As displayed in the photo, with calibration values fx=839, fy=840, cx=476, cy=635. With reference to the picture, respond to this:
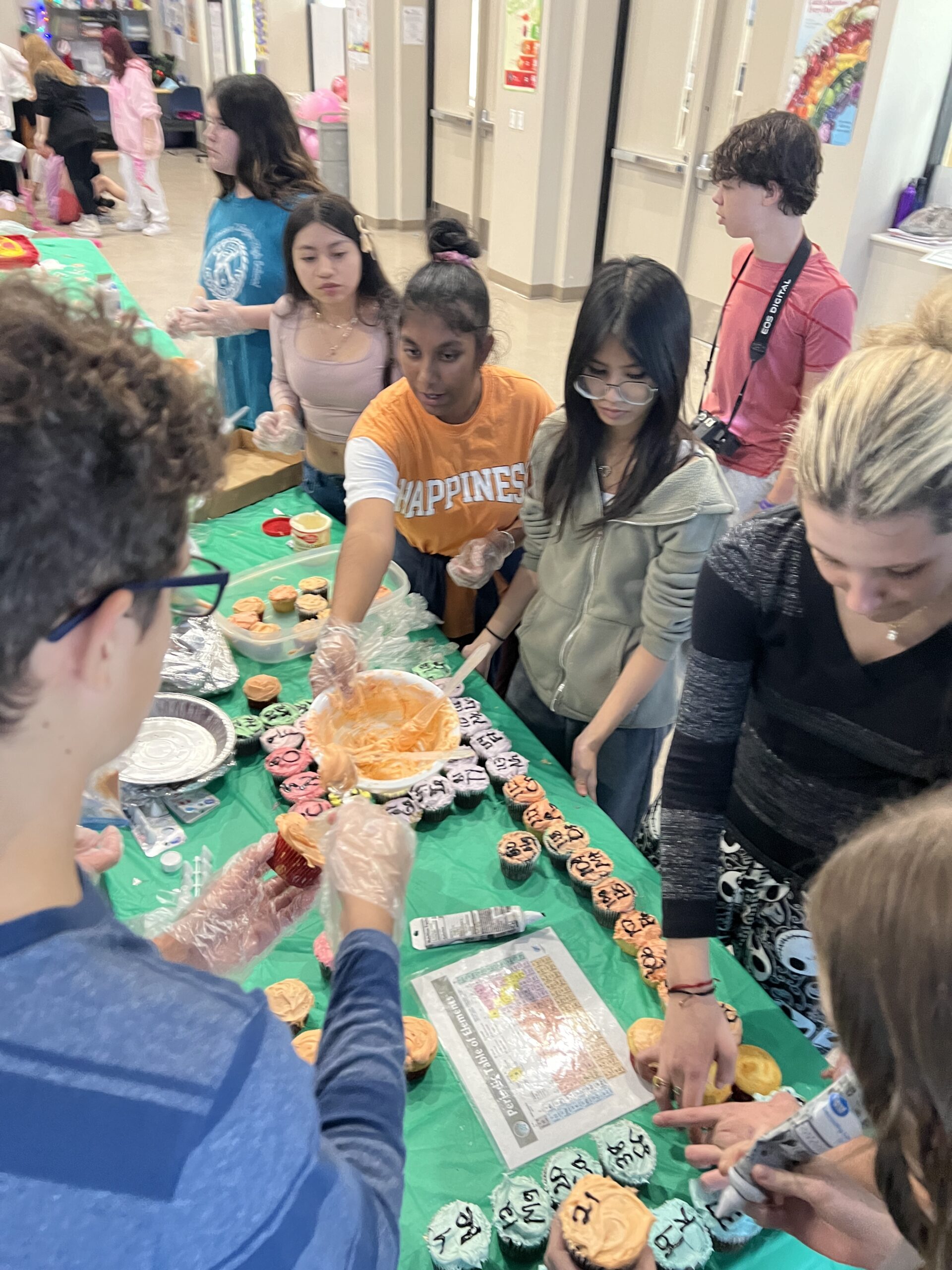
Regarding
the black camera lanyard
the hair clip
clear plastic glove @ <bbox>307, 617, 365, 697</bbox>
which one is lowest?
clear plastic glove @ <bbox>307, 617, 365, 697</bbox>

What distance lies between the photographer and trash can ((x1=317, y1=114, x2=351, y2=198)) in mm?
9000

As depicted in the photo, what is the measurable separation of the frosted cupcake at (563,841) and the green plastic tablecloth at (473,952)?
0.09ft

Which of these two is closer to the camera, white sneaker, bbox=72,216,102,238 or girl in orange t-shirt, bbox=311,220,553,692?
girl in orange t-shirt, bbox=311,220,553,692

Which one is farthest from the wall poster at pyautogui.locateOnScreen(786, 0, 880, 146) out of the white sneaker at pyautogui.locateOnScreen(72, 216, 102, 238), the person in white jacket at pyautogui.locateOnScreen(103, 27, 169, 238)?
the white sneaker at pyautogui.locateOnScreen(72, 216, 102, 238)

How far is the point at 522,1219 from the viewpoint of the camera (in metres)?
0.94

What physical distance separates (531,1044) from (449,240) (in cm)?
177

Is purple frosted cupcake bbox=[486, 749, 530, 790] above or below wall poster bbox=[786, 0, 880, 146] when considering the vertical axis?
below

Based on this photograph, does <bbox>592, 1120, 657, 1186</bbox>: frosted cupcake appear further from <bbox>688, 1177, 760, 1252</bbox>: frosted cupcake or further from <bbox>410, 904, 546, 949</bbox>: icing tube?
<bbox>410, 904, 546, 949</bbox>: icing tube

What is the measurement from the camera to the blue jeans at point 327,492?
263cm

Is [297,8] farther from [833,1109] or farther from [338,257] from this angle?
[833,1109]

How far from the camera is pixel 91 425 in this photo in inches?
21.3

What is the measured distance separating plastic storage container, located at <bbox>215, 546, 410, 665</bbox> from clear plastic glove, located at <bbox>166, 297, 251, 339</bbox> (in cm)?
110

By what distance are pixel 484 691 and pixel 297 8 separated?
450 inches

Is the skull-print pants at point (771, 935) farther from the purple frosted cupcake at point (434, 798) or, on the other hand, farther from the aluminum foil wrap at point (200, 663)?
the aluminum foil wrap at point (200, 663)
